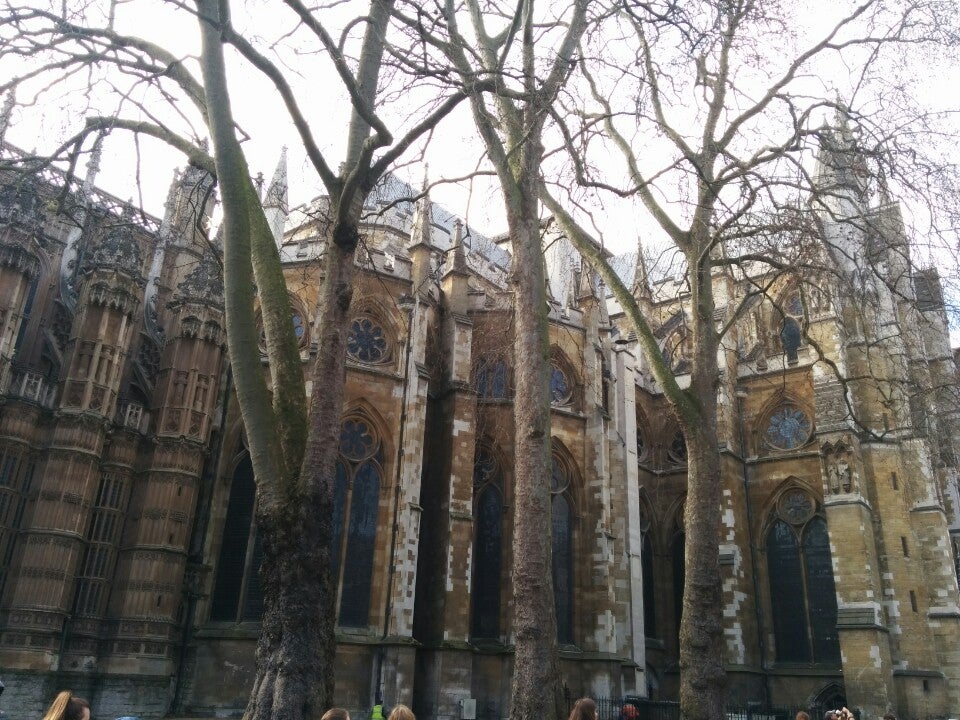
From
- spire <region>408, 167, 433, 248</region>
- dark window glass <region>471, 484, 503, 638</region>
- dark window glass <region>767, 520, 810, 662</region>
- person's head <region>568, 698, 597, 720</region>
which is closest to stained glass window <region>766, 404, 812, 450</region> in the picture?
dark window glass <region>767, 520, 810, 662</region>

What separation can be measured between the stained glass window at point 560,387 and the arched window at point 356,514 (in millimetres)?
5180

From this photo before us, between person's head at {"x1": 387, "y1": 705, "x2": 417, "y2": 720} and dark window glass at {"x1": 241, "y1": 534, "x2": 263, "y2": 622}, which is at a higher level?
dark window glass at {"x1": 241, "y1": 534, "x2": 263, "y2": 622}

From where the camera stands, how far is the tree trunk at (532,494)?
7.38 m

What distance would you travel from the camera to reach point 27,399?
13.4 meters

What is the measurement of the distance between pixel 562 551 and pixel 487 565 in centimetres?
182

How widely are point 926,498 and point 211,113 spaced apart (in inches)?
788

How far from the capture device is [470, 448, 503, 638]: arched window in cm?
1758

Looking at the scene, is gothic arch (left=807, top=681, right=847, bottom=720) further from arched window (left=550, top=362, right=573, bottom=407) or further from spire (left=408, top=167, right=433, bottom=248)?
spire (left=408, top=167, right=433, bottom=248)

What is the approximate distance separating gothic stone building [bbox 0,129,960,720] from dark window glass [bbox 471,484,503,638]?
0.17 ft

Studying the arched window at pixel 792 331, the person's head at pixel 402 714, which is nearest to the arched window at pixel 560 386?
the arched window at pixel 792 331

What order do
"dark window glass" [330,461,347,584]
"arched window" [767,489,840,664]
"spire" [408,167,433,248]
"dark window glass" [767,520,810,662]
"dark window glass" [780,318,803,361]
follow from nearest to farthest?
"dark window glass" [330,461,347,584] < "spire" [408,167,433,248] < "arched window" [767,489,840,664] < "dark window glass" [767,520,810,662] < "dark window glass" [780,318,803,361]

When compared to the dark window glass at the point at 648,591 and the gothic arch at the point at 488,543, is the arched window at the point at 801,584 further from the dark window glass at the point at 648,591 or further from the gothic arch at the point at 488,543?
the gothic arch at the point at 488,543

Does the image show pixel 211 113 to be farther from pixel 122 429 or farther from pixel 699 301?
pixel 122 429

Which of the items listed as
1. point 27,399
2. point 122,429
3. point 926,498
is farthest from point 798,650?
point 27,399
